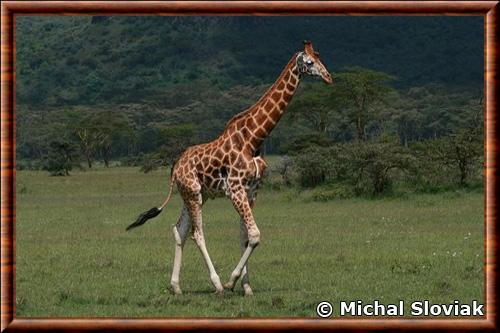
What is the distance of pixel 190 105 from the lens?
81.9 metres

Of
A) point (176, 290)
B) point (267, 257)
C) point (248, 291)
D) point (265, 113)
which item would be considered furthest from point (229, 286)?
point (267, 257)

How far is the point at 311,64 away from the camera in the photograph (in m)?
10.9

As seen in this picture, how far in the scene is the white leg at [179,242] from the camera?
37.2 feet

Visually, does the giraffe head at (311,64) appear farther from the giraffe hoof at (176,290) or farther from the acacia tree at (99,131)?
the acacia tree at (99,131)

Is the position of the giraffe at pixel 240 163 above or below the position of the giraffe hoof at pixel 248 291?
above

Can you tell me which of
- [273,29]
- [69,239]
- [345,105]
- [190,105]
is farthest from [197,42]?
A: [69,239]

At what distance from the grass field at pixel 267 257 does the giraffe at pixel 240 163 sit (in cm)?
74

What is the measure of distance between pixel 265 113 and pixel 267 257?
13.7ft

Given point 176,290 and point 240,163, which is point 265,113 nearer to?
point 240,163

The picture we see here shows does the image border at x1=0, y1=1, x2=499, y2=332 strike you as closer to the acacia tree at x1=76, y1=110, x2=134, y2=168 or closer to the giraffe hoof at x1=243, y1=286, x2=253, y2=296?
the giraffe hoof at x1=243, y1=286, x2=253, y2=296

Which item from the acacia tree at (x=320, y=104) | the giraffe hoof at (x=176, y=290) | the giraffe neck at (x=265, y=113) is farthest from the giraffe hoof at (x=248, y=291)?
the acacia tree at (x=320, y=104)

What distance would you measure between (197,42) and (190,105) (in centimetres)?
3644
